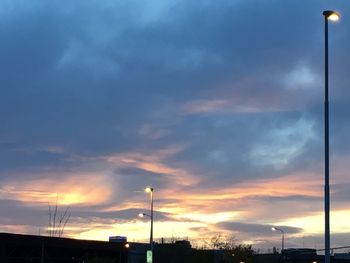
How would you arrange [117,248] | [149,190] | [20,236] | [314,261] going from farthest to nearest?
[314,261] < [117,248] < [20,236] < [149,190]

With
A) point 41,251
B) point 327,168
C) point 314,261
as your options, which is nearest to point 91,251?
point 41,251

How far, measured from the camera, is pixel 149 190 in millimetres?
71312

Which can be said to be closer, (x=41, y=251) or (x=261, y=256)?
(x=41, y=251)

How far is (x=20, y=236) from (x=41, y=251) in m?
6.14

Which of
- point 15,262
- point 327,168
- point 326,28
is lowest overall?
point 15,262

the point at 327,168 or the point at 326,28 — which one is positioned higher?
the point at 326,28

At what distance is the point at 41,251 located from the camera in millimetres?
90688

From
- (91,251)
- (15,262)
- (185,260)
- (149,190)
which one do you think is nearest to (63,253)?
(91,251)

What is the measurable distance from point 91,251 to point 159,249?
10.2 metres

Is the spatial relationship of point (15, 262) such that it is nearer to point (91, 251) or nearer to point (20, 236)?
point (20, 236)

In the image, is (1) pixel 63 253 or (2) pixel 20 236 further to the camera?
(1) pixel 63 253

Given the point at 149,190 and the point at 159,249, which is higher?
the point at 149,190

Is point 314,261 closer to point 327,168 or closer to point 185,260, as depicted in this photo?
point 185,260

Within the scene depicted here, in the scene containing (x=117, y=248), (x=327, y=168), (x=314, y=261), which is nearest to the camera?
(x=327, y=168)
